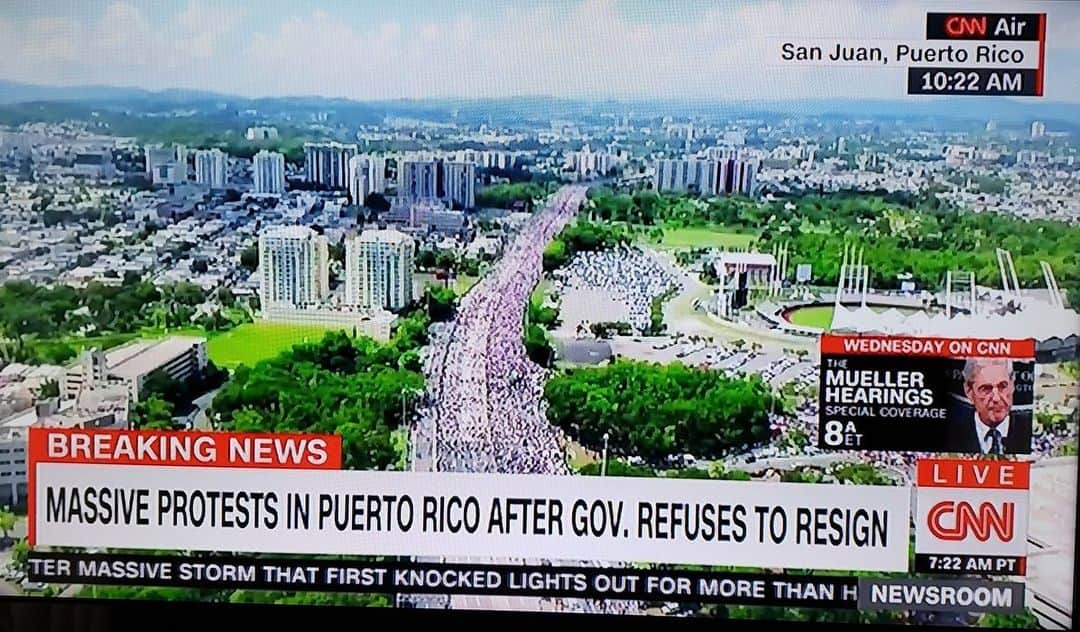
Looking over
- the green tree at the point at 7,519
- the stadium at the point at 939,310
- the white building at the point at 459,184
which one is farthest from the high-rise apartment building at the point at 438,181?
the green tree at the point at 7,519

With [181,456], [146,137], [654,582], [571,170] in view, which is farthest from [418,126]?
[654,582]

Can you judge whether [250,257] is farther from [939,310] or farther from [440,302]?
[939,310]

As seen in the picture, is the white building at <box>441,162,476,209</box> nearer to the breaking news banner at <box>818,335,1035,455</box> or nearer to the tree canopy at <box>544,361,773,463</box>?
the tree canopy at <box>544,361,773,463</box>

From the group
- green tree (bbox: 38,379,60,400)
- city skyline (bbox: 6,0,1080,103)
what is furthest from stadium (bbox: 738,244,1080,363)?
green tree (bbox: 38,379,60,400)

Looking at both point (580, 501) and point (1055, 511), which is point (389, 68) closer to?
point (580, 501)

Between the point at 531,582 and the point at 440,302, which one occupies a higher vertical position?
the point at 440,302

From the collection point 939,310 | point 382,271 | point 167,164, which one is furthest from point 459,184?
point 939,310

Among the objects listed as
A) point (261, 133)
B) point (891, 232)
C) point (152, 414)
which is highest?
point (261, 133)
